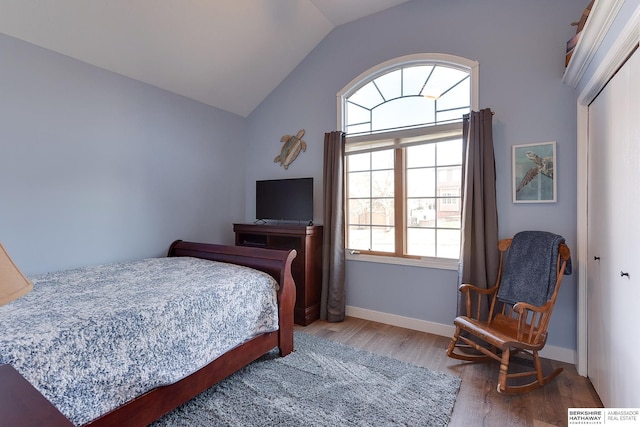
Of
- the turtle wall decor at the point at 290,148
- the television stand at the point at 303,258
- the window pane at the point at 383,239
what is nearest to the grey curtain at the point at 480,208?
the window pane at the point at 383,239

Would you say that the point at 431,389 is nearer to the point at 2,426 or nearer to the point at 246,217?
the point at 2,426

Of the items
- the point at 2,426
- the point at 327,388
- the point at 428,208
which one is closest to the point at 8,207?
→ the point at 2,426

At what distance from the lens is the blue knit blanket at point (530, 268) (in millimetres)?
2162

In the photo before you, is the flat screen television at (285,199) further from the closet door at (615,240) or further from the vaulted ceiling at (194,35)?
the closet door at (615,240)

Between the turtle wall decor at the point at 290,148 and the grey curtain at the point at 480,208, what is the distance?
1.89 m

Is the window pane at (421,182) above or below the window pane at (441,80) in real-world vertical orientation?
below

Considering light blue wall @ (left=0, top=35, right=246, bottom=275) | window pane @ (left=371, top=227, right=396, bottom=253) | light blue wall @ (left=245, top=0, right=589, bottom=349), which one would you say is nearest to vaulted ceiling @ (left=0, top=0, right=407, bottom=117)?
light blue wall @ (left=0, top=35, right=246, bottom=275)

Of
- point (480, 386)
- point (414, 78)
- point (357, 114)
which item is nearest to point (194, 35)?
point (357, 114)

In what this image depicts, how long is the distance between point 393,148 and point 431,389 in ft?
7.27

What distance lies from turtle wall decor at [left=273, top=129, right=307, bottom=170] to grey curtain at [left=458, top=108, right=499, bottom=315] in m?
1.89

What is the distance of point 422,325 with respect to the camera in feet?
10.00

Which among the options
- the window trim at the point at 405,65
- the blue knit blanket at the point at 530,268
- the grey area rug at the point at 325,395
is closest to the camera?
the grey area rug at the point at 325,395

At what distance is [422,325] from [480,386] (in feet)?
3.10

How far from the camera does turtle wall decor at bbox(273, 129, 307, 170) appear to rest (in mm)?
3781
